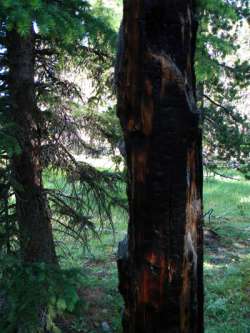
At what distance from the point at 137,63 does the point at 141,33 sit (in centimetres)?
18

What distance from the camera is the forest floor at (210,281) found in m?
6.09

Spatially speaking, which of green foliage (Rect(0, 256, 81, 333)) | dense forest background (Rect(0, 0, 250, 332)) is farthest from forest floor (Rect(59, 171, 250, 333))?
green foliage (Rect(0, 256, 81, 333))

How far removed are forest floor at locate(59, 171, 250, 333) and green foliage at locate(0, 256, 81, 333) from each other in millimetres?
249

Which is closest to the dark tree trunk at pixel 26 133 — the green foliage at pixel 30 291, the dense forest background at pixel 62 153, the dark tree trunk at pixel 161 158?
the dense forest background at pixel 62 153

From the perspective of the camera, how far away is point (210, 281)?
7934 millimetres

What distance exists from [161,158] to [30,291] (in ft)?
5.13

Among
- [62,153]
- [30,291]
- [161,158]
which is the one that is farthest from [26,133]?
[161,158]

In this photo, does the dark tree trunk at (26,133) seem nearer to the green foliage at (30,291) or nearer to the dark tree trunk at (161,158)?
the green foliage at (30,291)

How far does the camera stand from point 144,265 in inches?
118

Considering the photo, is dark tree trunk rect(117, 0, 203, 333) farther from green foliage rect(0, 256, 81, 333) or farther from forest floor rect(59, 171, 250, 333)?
forest floor rect(59, 171, 250, 333)

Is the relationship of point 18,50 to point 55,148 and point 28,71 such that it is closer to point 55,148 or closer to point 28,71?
point 28,71

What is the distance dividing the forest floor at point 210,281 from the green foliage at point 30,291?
25 cm

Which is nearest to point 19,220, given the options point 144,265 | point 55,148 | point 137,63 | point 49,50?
point 55,148

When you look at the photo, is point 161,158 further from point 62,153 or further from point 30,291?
point 62,153
